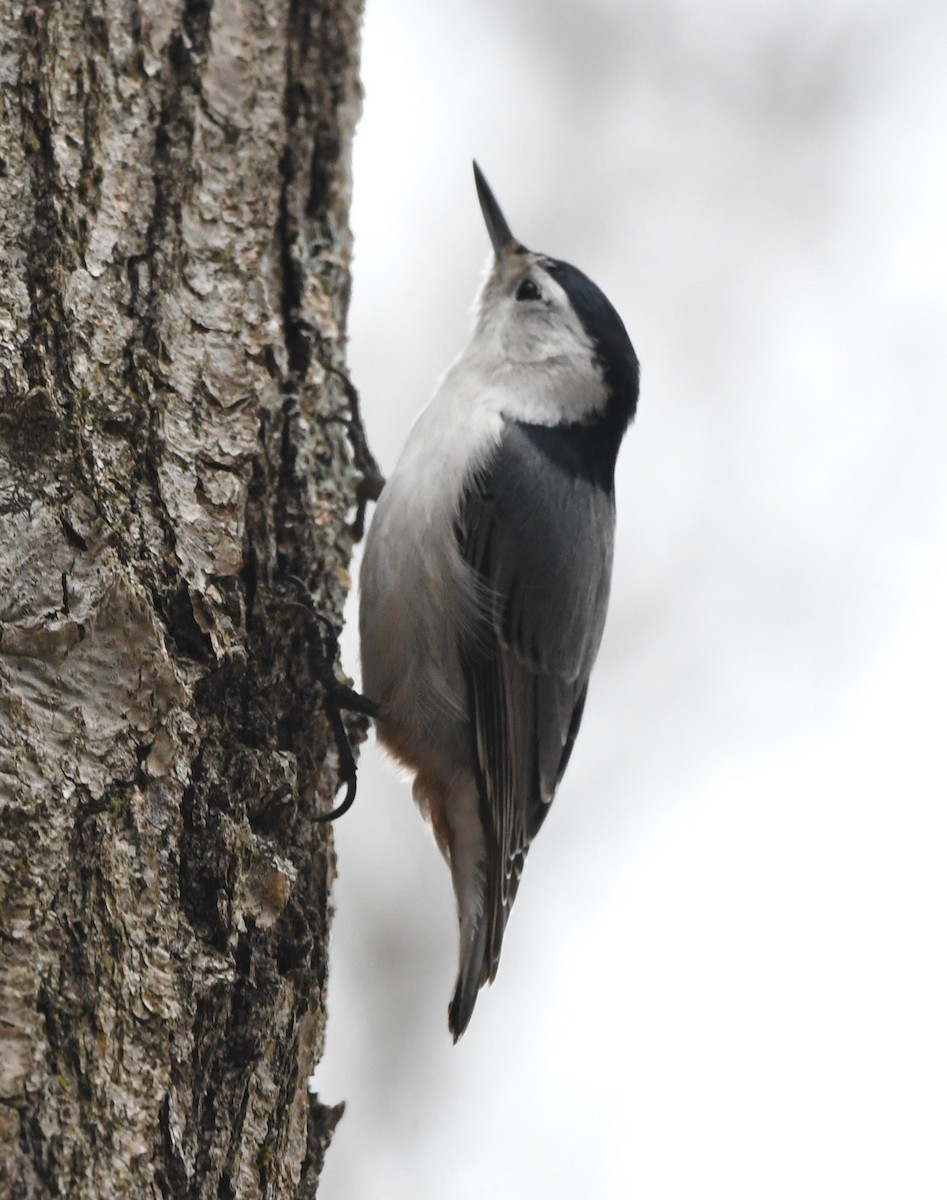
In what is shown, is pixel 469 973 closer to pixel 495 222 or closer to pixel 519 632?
pixel 519 632

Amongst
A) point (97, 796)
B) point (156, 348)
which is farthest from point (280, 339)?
point (97, 796)

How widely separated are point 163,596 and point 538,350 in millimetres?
1464

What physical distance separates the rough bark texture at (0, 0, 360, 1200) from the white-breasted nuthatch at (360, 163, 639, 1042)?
0.76 feet

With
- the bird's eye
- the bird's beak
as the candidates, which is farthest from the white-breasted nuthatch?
the bird's beak

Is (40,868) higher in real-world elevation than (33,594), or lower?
lower

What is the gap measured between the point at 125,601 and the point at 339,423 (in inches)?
36.5

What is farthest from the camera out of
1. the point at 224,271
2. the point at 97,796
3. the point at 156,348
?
the point at 224,271

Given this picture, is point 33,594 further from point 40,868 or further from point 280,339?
point 280,339

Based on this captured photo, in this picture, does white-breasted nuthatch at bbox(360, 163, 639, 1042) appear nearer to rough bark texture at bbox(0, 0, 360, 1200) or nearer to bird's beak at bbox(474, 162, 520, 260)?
rough bark texture at bbox(0, 0, 360, 1200)

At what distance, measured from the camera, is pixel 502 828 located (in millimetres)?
2570

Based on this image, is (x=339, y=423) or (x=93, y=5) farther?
(x=339, y=423)

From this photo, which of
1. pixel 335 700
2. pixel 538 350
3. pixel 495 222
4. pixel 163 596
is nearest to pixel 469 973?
pixel 335 700

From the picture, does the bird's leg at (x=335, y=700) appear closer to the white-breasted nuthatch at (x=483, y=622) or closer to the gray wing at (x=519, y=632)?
the white-breasted nuthatch at (x=483, y=622)

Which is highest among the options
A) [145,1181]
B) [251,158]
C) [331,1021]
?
[251,158]
